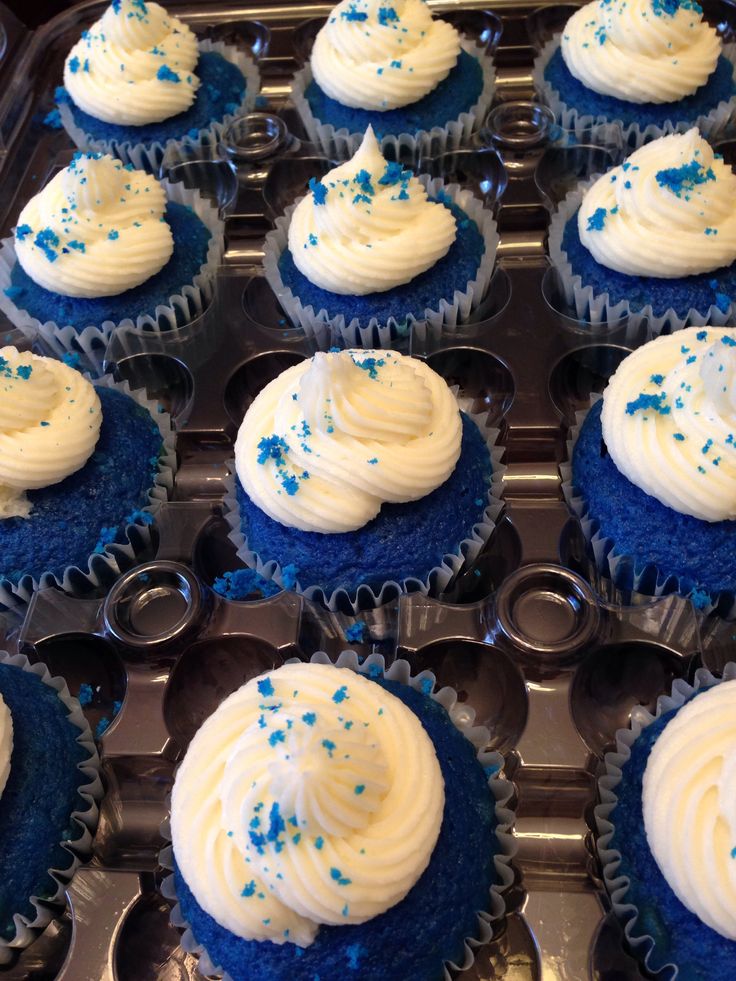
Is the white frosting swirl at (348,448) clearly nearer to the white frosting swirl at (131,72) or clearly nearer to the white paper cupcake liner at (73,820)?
the white paper cupcake liner at (73,820)

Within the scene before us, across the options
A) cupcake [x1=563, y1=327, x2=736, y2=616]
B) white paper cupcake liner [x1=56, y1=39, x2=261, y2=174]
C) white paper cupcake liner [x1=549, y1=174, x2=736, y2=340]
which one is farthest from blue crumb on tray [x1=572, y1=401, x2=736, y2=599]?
white paper cupcake liner [x1=56, y1=39, x2=261, y2=174]

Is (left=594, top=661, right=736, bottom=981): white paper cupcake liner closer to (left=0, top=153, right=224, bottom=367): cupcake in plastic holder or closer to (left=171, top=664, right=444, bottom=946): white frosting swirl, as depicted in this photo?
(left=171, top=664, right=444, bottom=946): white frosting swirl

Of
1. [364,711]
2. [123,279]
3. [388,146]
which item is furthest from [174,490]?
[388,146]

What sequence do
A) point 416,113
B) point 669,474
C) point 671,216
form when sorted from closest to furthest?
point 669,474 < point 671,216 < point 416,113

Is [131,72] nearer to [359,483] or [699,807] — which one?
[359,483]

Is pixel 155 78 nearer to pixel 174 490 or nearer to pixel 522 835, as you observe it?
pixel 174 490

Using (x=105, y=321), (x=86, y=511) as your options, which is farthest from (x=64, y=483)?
(x=105, y=321)
